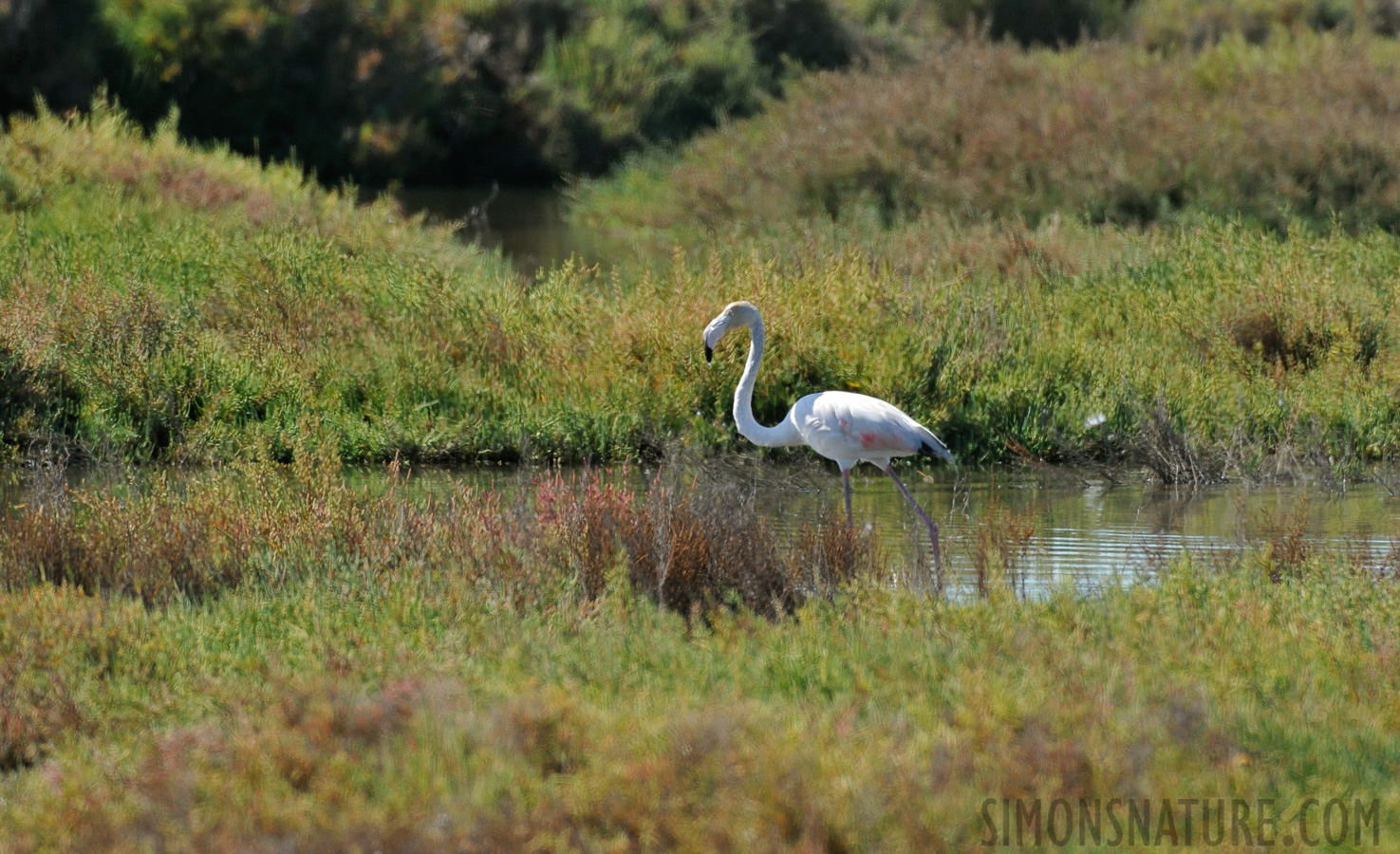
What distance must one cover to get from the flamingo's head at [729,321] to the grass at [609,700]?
72.3 inches

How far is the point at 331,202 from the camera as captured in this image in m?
18.0

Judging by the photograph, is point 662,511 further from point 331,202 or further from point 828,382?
point 331,202

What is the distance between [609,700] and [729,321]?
4522 millimetres

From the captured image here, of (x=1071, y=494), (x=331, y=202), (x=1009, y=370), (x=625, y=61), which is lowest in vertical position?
(x=1071, y=494)

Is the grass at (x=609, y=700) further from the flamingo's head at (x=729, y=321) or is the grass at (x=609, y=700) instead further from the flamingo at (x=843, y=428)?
the flamingo's head at (x=729, y=321)

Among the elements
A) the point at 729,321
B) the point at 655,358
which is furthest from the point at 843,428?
the point at 655,358

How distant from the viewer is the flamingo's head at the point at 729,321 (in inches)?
350

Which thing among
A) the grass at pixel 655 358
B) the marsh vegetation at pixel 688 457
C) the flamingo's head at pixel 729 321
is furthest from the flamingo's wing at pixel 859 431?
the grass at pixel 655 358

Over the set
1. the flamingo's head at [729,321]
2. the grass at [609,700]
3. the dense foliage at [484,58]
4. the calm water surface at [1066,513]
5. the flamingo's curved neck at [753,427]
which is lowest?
the calm water surface at [1066,513]

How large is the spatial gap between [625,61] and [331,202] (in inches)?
660

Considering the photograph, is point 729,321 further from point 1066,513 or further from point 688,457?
point 1066,513

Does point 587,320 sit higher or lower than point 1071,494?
higher

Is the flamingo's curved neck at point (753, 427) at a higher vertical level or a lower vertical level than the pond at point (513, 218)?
lower

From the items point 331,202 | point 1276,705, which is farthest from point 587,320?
point 1276,705
